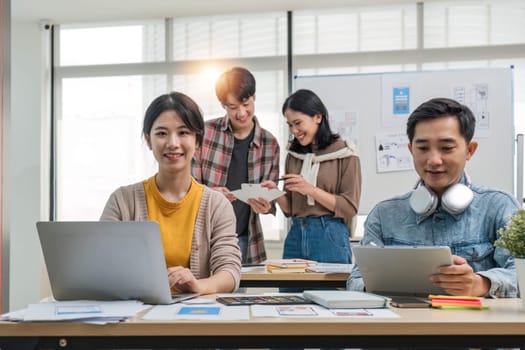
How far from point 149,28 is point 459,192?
4.29 metres

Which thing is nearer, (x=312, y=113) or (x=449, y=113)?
(x=449, y=113)

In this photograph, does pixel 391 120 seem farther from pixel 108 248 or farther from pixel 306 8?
pixel 108 248

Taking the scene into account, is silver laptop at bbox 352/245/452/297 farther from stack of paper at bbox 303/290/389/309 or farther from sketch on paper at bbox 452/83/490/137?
sketch on paper at bbox 452/83/490/137

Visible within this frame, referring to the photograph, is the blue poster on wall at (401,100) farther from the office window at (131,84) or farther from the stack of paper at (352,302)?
the stack of paper at (352,302)

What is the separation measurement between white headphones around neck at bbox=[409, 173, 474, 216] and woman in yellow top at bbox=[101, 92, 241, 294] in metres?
0.58

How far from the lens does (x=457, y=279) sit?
4.75 feet

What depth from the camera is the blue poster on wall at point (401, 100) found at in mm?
4562

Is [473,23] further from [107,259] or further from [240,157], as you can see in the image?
[107,259]

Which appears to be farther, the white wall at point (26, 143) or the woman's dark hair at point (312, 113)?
the white wall at point (26, 143)

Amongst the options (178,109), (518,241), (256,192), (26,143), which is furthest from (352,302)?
(26,143)

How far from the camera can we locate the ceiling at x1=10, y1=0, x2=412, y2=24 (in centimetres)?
493

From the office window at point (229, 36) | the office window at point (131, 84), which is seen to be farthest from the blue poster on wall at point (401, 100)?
the office window at point (229, 36)

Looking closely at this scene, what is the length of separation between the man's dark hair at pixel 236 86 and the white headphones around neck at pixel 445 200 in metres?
1.66

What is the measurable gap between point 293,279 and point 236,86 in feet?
4.60
